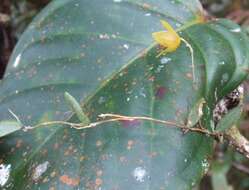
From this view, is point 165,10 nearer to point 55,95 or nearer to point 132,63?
point 132,63

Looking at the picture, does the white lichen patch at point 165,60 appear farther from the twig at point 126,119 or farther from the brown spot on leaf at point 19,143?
the brown spot on leaf at point 19,143

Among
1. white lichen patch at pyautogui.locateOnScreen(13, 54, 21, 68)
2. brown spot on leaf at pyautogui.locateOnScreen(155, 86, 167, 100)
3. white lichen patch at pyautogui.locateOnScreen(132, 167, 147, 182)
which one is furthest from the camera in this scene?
white lichen patch at pyautogui.locateOnScreen(13, 54, 21, 68)

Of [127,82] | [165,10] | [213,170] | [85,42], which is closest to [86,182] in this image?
[127,82]

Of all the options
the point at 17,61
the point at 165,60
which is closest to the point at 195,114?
the point at 165,60

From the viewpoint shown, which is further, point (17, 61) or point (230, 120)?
point (17, 61)

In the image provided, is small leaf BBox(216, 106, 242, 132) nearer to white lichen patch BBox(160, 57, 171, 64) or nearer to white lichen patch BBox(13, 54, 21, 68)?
white lichen patch BBox(160, 57, 171, 64)

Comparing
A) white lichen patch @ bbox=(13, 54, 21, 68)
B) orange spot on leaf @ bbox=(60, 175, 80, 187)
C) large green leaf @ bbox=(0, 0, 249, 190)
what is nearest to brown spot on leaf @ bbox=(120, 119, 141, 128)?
large green leaf @ bbox=(0, 0, 249, 190)

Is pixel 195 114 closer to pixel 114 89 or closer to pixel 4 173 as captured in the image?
pixel 114 89
